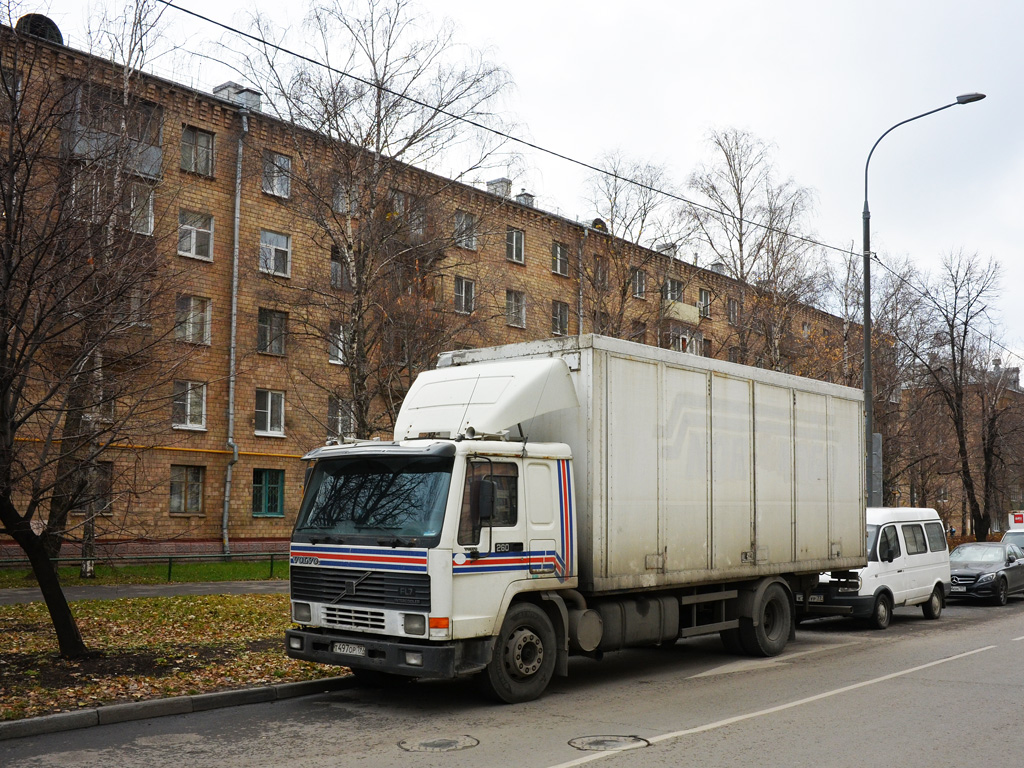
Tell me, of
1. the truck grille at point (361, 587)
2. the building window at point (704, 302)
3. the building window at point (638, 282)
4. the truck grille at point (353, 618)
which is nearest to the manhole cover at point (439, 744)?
the truck grille at point (361, 587)

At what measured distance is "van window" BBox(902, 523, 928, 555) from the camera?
57.3 feet

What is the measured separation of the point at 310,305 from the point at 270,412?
44.8 feet

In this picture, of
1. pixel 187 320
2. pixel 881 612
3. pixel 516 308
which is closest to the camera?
pixel 187 320

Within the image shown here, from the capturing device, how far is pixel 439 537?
28.3ft

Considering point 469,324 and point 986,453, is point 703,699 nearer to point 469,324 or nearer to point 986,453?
point 469,324

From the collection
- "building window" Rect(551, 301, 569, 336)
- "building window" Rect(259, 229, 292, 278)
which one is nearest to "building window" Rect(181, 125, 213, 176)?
"building window" Rect(259, 229, 292, 278)

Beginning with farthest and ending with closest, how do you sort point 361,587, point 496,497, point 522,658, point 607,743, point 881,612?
1. point 881,612
2. point 522,658
3. point 496,497
4. point 361,587
5. point 607,743

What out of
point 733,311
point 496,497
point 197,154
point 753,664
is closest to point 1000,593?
point 733,311

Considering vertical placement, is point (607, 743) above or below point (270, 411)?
below

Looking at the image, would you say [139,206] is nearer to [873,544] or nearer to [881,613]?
[873,544]

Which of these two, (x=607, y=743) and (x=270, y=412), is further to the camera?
(x=270, y=412)

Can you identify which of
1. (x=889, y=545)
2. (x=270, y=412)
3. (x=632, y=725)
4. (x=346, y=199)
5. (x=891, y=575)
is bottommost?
(x=632, y=725)

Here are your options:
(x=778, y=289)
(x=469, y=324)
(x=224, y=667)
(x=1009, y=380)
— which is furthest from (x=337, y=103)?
(x=1009, y=380)

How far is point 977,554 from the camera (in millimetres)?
23016
